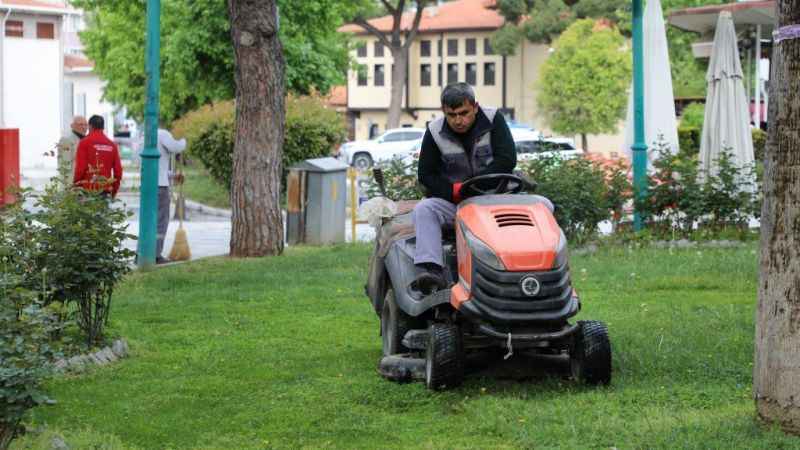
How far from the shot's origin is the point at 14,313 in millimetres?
6410

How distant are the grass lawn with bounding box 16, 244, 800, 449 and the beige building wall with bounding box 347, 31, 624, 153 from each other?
71179 millimetres

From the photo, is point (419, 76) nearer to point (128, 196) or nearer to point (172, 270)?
point (128, 196)

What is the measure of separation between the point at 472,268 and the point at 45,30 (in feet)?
153

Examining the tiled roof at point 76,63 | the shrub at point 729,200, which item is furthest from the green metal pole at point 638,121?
the tiled roof at point 76,63

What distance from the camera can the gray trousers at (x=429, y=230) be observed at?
7.82 meters

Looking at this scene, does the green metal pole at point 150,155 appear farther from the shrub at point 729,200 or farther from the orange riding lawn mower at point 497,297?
the orange riding lawn mower at point 497,297

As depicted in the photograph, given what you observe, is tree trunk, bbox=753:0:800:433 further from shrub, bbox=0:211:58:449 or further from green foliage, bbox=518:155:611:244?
green foliage, bbox=518:155:611:244

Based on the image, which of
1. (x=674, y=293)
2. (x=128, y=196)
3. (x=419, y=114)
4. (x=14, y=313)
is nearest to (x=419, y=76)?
(x=419, y=114)

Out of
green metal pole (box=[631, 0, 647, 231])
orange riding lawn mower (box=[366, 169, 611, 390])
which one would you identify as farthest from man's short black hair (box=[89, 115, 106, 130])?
orange riding lawn mower (box=[366, 169, 611, 390])

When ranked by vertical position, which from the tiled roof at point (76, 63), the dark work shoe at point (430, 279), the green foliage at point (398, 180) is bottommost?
the dark work shoe at point (430, 279)

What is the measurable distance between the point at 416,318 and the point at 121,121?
89.0m

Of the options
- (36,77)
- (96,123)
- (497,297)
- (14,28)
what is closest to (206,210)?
(96,123)

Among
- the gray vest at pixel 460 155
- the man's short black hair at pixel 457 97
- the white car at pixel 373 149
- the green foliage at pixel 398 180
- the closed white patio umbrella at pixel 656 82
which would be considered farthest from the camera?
the white car at pixel 373 149

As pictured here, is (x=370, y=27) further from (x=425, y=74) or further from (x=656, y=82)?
(x=656, y=82)
